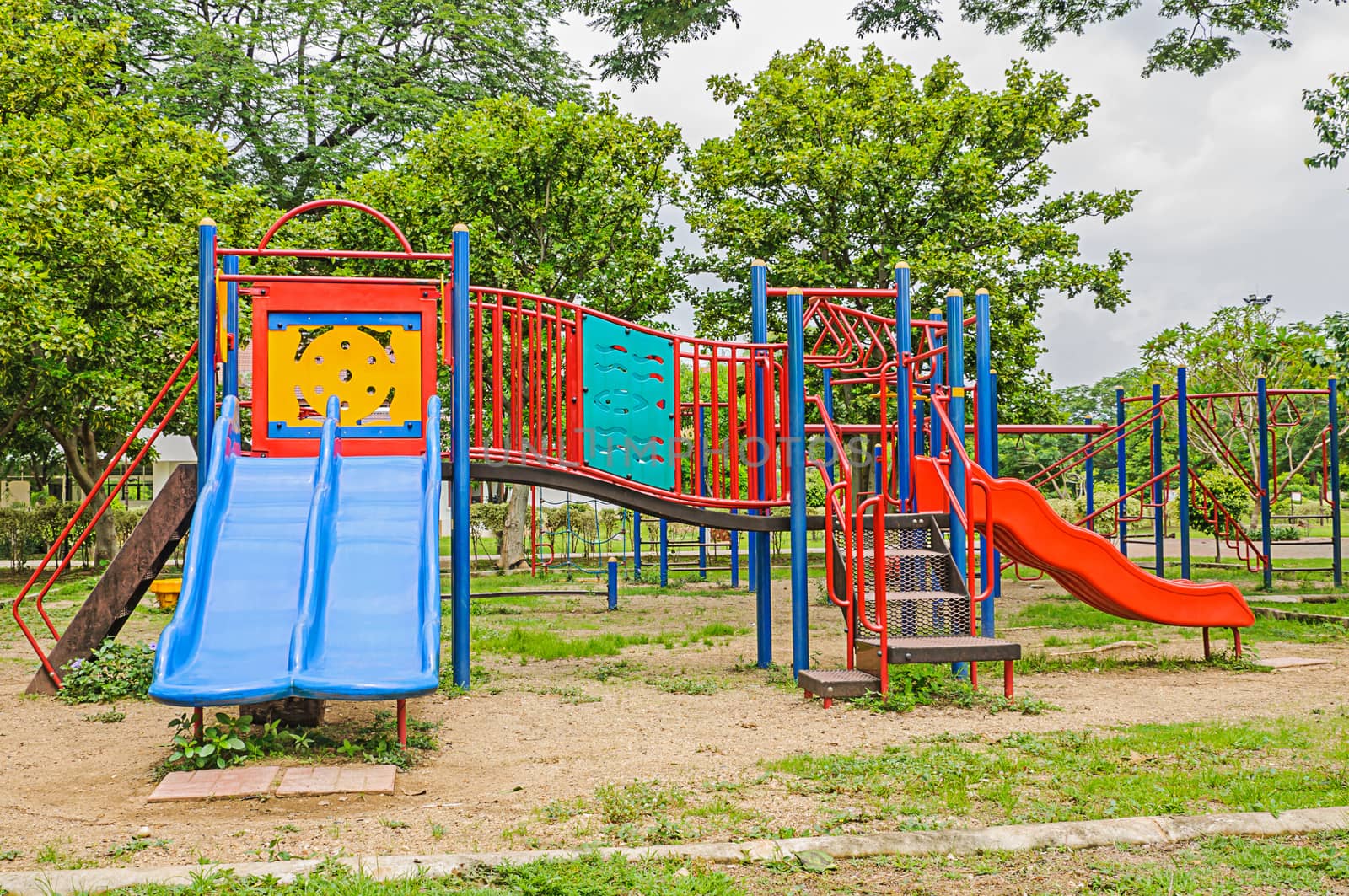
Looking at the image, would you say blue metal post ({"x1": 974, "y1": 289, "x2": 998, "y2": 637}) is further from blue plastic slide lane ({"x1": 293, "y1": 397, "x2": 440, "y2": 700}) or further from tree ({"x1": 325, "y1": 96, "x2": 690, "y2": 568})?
tree ({"x1": 325, "y1": 96, "x2": 690, "y2": 568})

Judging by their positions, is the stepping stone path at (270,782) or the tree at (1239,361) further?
the tree at (1239,361)

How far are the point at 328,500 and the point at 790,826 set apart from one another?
366cm

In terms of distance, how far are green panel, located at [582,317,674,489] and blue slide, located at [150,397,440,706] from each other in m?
1.55

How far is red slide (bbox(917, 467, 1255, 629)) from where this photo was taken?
26.5ft

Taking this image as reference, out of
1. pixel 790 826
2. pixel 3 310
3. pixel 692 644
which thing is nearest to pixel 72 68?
pixel 3 310

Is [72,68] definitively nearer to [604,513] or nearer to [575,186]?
[575,186]

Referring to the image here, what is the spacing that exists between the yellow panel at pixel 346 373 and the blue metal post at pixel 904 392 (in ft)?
11.9

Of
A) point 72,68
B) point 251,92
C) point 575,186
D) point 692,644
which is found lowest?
point 692,644

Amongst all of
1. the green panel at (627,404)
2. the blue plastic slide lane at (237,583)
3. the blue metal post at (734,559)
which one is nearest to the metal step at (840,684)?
the green panel at (627,404)

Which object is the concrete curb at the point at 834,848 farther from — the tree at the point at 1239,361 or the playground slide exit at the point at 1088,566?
the tree at the point at 1239,361

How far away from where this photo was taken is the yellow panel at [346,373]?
764cm

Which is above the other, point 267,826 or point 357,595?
point 357,595

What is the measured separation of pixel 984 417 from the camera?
10.3 metres

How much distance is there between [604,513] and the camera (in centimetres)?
2578
